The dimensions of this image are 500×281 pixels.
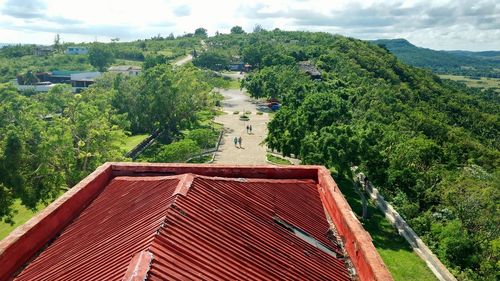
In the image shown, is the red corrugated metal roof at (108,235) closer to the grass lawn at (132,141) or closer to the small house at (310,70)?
the grass lawn at (132,141)

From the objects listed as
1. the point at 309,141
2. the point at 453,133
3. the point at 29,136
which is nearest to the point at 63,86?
the point at 29,136

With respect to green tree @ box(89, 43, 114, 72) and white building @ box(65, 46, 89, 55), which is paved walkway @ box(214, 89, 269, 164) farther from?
white building @ box(65, 46, 89, 55)

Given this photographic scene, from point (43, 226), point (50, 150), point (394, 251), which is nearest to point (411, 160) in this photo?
point (394, 251)

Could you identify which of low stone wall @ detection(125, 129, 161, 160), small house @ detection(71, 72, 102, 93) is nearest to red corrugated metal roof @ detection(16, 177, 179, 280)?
low stone wall @ detection(125, 129, 161, 160)

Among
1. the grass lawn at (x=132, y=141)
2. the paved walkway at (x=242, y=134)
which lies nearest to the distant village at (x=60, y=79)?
the paved walkway at (x=242, y=134)

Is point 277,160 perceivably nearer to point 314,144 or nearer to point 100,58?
point 314,144
